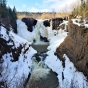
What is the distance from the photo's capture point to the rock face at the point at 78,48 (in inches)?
812

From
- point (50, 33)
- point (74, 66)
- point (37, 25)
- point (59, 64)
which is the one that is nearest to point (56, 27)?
point (50, 33)

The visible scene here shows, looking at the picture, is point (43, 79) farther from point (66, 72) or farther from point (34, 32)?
point (34, 32)

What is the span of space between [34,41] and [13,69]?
98.3 ft

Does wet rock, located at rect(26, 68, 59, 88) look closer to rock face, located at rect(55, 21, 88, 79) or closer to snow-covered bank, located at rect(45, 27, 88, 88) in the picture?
Answer: snow-covered bank, located at rect(45, 27, 88, 88)

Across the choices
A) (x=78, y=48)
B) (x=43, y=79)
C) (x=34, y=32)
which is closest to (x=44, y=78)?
(x=43, y=79)

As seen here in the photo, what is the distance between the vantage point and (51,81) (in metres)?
21.0

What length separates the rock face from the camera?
67.7 feet

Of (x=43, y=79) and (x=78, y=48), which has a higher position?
(x=78, y=48)

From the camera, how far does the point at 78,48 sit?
74.6ft

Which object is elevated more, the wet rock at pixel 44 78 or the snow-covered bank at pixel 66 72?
the snow-covered bank at pixel 66 72

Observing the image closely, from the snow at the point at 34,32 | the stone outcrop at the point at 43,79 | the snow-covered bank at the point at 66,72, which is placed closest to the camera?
the snow-covered bank at the point at 66,72

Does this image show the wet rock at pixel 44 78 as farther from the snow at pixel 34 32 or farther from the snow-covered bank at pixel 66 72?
the snow at pixel 34 32

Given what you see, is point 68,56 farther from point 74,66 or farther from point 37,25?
point 37,25

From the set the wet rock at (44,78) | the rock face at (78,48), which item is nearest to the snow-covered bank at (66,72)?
the rock face at (78,48)
